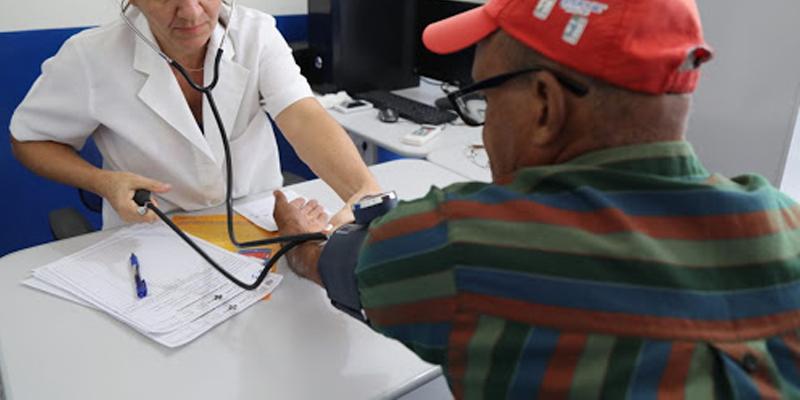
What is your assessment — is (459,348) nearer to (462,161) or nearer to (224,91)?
(224,91)

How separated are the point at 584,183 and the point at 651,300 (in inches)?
4.6

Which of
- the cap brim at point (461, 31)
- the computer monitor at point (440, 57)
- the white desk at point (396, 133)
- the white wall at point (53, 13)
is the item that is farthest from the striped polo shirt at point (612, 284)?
the white wall at point (53, 13)

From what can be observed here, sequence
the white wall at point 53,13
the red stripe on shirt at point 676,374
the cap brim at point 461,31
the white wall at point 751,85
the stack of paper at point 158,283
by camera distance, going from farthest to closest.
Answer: the white wall at point 53,13, the white wall at point 751,85, the stack of paper at point 158,283, the cap brim at point 461,31, the red stripe on shirt at point 676,374

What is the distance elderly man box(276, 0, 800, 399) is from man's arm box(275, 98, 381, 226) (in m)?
0.67

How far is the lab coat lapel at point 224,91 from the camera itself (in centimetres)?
131

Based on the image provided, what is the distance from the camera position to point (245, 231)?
1.19 m

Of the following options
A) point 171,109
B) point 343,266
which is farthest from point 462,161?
point 343,266

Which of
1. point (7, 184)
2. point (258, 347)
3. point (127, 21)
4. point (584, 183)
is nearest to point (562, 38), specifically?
point (584, 183)

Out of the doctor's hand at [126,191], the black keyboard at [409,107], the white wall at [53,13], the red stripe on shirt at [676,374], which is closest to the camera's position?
the red stripe on shirt at [676,374]

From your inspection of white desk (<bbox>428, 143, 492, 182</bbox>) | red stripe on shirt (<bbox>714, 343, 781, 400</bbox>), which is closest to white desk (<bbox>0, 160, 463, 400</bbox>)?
Answer: red stripe on shirt (<bbox>714, 343, 781, 400</bbox>)

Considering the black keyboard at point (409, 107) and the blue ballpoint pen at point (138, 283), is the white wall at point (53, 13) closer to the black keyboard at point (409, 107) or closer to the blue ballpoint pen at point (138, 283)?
the black keyboard at point (409, 107)

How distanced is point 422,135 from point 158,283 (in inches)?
44.4

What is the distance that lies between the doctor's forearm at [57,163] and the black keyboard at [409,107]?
1.13 meters

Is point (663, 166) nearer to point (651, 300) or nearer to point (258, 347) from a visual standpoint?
point (651, 300)
